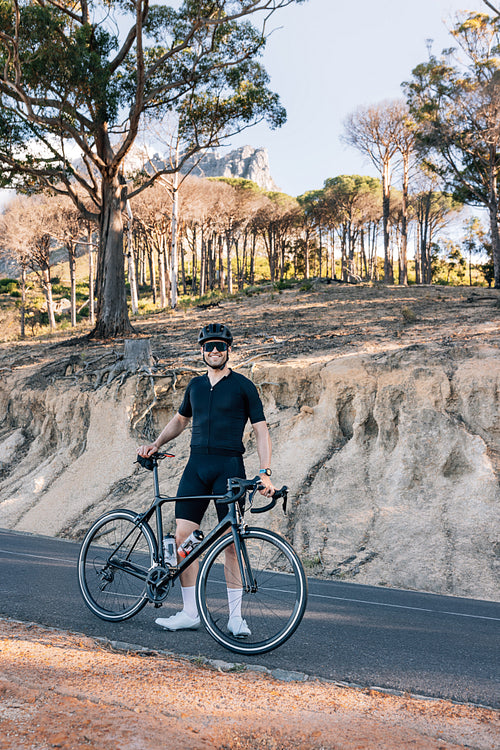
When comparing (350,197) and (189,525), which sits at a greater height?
(350,197)

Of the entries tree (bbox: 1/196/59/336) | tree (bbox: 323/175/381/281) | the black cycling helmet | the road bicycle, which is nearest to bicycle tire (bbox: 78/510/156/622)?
the road bicycle

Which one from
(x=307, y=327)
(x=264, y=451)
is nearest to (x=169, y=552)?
(x=264, y=451)

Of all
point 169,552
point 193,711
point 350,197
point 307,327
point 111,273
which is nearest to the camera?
point 193,711

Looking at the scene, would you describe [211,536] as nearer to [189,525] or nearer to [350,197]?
[189,525]

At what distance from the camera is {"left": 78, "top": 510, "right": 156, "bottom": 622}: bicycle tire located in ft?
14.2

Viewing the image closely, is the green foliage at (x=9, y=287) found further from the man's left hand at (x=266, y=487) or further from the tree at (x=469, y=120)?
the man's left hand at (x=266, y=487)

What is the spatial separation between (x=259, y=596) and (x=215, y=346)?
1.66m

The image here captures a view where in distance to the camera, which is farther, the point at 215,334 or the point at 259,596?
the point at 215,334

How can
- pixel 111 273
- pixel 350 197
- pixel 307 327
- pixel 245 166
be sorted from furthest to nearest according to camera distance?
1. pixel 245 166
2. pixel 350 197
3. pixel 111 273
4. pixel 307 327

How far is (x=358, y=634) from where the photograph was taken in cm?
445

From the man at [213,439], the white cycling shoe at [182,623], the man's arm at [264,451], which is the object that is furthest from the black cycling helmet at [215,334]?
the white cycling shoe at [182,623]

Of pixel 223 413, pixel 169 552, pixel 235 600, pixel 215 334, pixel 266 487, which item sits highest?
pixel 215 334

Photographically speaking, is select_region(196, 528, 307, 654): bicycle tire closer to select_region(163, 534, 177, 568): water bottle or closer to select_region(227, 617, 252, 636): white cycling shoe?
select_region(227, 617, 252, 636): white cycling shoe

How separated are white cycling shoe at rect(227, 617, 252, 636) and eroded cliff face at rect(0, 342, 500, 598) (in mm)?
4289
